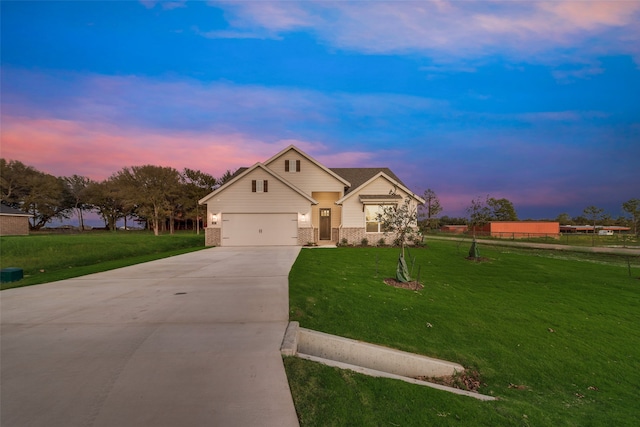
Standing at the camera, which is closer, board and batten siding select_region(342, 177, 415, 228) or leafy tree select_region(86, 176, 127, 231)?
board and batten siding select_region(342, 177, 415, 228)

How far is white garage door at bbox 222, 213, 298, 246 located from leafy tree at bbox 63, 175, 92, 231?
170 ft

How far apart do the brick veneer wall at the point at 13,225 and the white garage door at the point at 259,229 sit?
33.4 meters

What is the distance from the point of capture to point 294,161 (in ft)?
80.9

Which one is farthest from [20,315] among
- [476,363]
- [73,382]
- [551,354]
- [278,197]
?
[278,197]

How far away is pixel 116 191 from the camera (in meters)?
52.7

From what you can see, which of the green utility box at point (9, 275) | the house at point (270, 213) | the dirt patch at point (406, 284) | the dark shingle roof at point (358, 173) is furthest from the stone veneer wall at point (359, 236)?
the green utility box at point (9, 275)

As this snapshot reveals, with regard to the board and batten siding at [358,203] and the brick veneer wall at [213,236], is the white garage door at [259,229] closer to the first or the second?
the brick veneer wall at [213,236]

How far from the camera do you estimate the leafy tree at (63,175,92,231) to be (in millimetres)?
57406

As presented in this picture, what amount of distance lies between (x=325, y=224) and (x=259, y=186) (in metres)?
6.57

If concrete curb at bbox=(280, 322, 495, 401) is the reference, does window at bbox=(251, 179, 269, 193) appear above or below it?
above

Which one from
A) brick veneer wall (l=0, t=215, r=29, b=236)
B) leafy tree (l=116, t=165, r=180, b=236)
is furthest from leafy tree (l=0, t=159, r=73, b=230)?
brick veneer wall (l=0, t=215, r=29, b=236)

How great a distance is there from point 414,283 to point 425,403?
23.2ft

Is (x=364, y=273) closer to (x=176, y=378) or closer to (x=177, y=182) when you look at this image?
(x=176, y=378)

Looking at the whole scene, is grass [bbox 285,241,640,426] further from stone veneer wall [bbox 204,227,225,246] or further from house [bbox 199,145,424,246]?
stone veneer wall [bbox 204,227,225,246]
